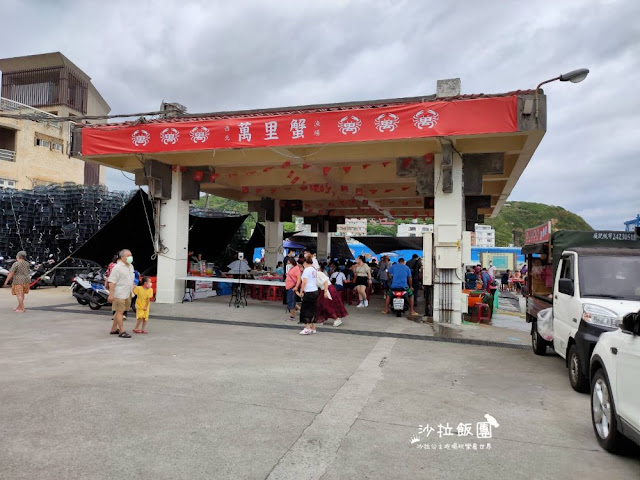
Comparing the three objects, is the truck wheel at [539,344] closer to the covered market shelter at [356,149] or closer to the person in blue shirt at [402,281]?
the covered market shelter at [356,149]

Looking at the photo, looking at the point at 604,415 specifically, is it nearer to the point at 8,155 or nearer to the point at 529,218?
the point at 8,155

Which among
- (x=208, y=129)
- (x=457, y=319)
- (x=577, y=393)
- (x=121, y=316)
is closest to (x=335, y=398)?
(x=577, y=393)

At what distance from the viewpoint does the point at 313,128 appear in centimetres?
1037

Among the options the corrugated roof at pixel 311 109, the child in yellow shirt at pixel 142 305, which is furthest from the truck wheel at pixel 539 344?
the child in yellow shirt at pixel 142 305

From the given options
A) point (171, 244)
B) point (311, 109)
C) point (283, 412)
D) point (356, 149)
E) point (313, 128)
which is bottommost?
point (283, 412)

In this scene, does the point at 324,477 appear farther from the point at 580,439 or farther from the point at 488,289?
the point at 488,289

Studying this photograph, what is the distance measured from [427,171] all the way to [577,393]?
6.55m

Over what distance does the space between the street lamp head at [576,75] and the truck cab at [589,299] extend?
3.48m

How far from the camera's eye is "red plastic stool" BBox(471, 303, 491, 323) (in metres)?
11.5

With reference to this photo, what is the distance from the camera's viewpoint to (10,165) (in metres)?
26.8

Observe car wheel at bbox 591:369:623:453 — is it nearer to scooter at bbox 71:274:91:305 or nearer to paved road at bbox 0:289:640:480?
paved road at bbox 0:289:640:480

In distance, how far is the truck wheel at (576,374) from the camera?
17.9 ft

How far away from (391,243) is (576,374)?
71.3 ft

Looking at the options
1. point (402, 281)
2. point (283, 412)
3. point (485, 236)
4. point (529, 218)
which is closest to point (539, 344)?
point (402, 281)
